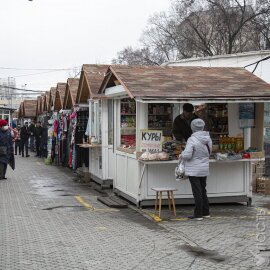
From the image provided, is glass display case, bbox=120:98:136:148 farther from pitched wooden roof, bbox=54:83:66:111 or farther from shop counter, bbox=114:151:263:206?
pitched wooden roof, bbox=54:83:66:111

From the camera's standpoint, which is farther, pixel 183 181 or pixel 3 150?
pixel 3 150

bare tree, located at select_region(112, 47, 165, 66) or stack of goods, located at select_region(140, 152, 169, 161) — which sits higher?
bare tree, located at select_region(112, 47, 165, 66)

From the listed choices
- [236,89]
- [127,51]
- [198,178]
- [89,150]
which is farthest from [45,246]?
[127,51]

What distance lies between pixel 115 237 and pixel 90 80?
767cm

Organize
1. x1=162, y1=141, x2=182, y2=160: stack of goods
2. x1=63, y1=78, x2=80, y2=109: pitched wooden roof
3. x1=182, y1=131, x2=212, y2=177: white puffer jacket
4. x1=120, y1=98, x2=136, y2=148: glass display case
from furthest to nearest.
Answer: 1. x1=63, y1=78, x2=80, y2=109: pitched wooden roof
2. x1=120, y1=98, x2=136, y2=148: glass display case
3. x1=162, y1=141, x2=182, y2=160: stack of goods
4. x1=182, y1=131, x2=212, y2=177: white puffer jacket

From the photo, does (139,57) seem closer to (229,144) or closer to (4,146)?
(4,146)

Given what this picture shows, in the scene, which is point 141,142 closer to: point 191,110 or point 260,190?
point 191,110

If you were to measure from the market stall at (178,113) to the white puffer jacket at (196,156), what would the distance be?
0.89 m

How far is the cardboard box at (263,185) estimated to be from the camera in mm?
13079

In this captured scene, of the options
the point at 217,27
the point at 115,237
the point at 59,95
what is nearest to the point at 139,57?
the point at 217,27

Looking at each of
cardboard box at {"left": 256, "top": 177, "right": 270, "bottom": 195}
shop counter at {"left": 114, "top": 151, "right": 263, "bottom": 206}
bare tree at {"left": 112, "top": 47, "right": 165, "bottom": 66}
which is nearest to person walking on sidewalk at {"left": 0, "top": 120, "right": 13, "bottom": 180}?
shop counter at {"left": 114, "top": 151, "right": 263, "bottom": 206}

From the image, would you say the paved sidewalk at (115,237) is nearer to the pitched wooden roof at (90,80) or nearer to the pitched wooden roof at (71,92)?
the pitched wooden roof at (90,80)

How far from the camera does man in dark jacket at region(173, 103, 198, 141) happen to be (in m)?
10.8

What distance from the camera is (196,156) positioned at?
949 cm
